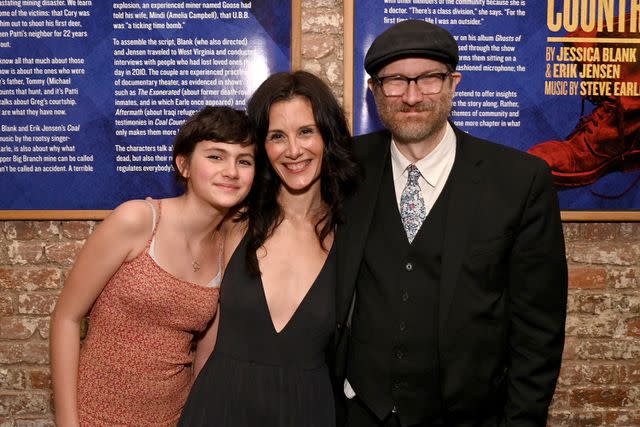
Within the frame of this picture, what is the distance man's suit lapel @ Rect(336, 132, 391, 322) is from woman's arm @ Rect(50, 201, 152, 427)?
0.63 m

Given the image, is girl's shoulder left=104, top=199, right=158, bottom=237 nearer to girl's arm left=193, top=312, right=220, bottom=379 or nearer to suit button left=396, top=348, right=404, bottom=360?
girl's arm left=193, top=312, right=220, bottom=379

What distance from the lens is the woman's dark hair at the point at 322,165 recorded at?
1835mm

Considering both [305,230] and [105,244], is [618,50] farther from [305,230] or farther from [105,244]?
[105,244]

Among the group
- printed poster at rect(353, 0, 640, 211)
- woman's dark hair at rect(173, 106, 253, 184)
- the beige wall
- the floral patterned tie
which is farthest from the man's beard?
the beige wall

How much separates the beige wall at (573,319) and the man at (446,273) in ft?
2.97

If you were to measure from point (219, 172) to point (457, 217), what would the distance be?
75 cm

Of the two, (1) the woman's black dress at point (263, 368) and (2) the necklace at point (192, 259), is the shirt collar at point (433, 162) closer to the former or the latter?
(1) the woman's black dress at point (263, 368)

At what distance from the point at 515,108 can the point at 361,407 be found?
4.57 feet

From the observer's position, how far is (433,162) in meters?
1.69

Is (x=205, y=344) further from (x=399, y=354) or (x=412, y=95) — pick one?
(x=412, y=95)

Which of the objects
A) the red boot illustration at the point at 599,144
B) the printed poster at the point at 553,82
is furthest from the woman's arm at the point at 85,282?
the red boot illustration at the point at 599,144

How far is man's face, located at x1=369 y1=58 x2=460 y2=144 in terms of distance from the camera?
1.64 metres

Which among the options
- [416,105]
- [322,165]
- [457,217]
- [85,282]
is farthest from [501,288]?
[85,282]

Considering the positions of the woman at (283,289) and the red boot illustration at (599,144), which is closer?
the woman at (283,289)
